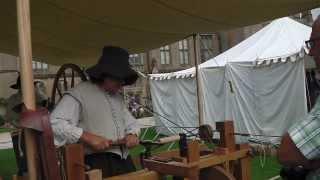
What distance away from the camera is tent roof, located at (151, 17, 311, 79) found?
7998 millimetres

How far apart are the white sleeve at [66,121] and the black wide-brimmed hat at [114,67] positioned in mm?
235

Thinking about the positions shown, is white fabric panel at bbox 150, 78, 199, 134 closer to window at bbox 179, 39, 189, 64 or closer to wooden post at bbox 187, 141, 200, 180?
wooden post at bbox 187, 141, 200, 180

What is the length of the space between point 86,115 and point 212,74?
24.6ft

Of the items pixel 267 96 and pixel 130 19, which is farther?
pixel 267 96

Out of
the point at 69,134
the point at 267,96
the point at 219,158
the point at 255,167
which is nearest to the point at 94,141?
the point at 69,134

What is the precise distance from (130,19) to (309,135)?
274cm

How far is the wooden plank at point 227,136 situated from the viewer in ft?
7.75

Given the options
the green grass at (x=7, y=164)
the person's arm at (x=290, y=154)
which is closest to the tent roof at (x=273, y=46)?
the green grass at (x=7, y=164)

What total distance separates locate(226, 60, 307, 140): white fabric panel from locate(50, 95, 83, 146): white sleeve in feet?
18.8

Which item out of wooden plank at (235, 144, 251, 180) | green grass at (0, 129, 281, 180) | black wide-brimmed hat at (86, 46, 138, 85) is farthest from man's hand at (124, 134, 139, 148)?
green grass at (0, 129, 281, 180)

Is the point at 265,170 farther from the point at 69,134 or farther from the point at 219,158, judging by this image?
the point at 69,134

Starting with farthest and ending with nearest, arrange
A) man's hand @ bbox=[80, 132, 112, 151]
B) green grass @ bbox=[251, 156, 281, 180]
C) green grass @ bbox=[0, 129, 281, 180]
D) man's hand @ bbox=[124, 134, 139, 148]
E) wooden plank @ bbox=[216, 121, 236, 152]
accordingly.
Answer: green grass @ bbox=[0, 129, 281, 180] < green grass @ bbox=[251, 156, 281, 180] < man's hand @ bbox=[124, 134, 139, 148] < wooden plank @ bbox=[216, 121, 236, 152] < man's hand @ bbox=[80, 132, 112, 151]

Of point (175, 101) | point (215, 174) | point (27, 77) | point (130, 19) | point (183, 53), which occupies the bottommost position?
point (175, 101)

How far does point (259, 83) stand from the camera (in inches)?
336
